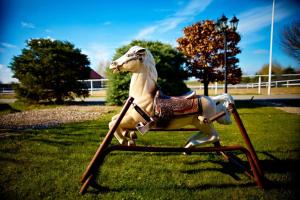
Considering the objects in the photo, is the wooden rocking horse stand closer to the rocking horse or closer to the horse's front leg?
the rocking horse

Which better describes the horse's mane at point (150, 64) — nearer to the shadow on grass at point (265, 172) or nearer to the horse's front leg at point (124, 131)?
the horse's front leg at point (124, 131)

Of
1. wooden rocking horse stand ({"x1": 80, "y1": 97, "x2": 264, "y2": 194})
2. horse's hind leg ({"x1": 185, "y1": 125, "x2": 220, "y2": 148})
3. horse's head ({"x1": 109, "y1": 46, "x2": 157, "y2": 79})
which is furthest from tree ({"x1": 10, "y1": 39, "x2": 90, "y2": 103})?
horse's hind leg ({"x1": 185, "y1": 125, "x2": 220, "y2": 148})

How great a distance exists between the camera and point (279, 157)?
3615 mm

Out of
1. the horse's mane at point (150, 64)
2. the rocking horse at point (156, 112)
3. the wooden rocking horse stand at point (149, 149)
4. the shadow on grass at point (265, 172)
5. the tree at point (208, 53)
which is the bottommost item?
the shadow on grass at point (265, 172)

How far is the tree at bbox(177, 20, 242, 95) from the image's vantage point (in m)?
12.1

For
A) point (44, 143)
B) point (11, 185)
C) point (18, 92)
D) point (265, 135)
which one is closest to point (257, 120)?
point (265, 135)

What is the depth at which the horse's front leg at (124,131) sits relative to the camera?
2.67 meters

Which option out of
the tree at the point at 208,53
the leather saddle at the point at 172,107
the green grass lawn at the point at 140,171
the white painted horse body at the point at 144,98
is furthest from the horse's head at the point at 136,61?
the tree at the point at 208,53

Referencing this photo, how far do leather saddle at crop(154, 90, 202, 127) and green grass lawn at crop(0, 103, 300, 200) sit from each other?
92 centimetres

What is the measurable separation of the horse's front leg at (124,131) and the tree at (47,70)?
10.2m

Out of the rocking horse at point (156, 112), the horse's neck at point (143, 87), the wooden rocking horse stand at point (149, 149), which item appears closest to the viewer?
the wooden rocking horse stand at point (149, 149)

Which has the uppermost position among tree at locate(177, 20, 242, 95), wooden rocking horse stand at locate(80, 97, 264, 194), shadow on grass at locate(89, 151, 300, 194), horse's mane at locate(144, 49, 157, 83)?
tree at locate(177, 20, 242, 95)

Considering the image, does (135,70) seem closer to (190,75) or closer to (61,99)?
(190,75)

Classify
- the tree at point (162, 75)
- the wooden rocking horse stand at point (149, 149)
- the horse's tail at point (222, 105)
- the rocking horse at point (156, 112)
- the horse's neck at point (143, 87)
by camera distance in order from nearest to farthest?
the wooden rocking horse stand at point (149, 149) < the rocking horse at point (156, 112) < the horse's neck at point (143, 87) < the horse's tail at point (222, 105) < the tree at point (162, 75)
